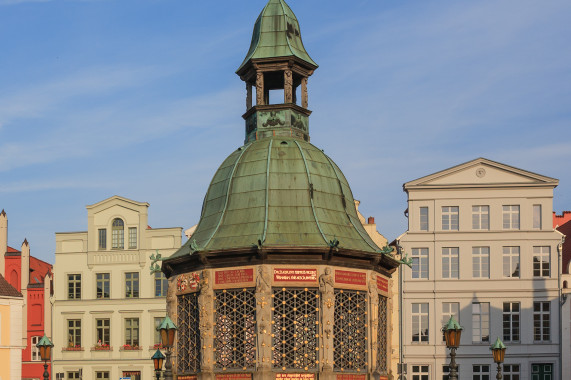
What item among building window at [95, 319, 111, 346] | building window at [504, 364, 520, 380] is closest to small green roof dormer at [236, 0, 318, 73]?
building window at [504, 364, 520, 380]

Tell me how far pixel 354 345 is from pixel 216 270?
15.9ft

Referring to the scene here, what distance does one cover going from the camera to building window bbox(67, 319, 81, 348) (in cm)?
6191

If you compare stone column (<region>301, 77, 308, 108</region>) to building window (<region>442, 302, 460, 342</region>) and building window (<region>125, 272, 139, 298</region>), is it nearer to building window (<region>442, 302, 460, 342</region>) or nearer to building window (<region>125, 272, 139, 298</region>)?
building window (<region>442, 302, 460, 342</region>)

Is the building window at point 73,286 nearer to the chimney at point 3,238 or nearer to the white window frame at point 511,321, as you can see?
the chimney at point 3,238

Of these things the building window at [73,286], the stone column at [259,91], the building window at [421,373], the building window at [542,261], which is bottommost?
the building window at [421,373]

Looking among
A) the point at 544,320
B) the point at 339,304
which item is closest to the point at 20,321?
the point at 544,320

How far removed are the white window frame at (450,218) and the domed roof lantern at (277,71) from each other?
22175 millimetres

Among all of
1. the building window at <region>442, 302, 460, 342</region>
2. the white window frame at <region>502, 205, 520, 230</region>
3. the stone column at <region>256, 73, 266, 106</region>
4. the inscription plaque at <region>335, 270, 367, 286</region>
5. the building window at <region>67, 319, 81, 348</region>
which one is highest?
the stone column at <region>256, 73, 266, 106</region>

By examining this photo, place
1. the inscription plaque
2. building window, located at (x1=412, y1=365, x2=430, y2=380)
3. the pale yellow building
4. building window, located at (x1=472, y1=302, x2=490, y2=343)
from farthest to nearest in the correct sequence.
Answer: the pale yellow building, building window, located at (x1=412, y1=365, x2=430, y2=380), building window, located at (x1=472, y1=302, x2=490, y2=343), the inscription plaque

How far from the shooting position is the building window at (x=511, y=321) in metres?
57.9

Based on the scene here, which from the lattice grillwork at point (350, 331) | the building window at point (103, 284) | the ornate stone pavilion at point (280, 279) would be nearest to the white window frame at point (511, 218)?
the building window at point (103, 284)

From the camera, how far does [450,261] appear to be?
58781 mm

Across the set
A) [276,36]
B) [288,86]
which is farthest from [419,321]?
[276,36]

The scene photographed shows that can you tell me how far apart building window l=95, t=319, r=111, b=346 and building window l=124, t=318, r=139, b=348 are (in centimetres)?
108
